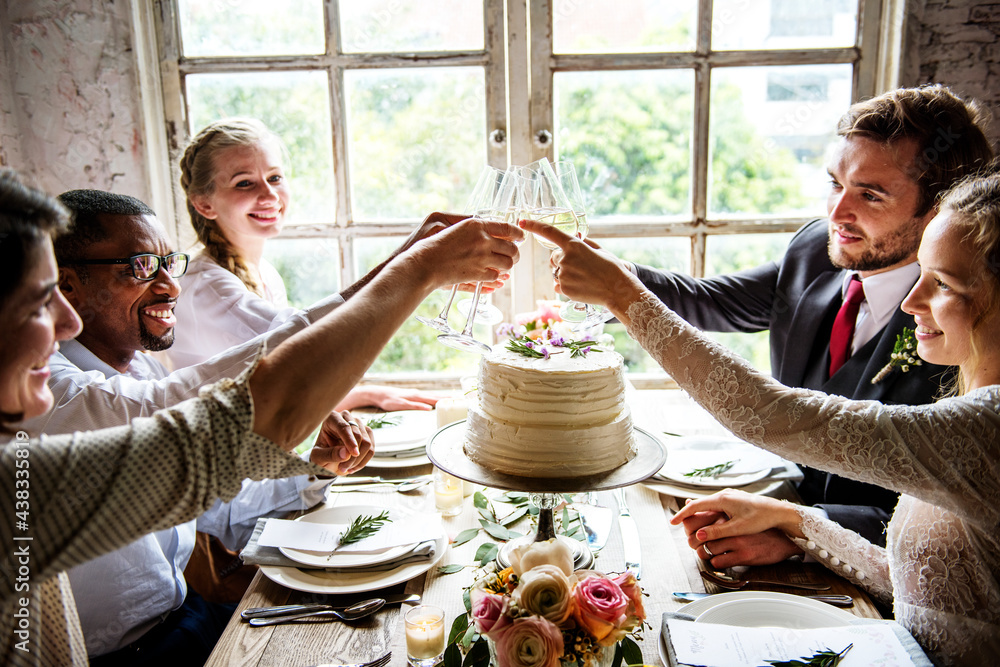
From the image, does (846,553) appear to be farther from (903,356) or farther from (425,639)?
(425,639)

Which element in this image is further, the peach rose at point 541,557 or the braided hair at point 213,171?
the braided hair at point 213,171

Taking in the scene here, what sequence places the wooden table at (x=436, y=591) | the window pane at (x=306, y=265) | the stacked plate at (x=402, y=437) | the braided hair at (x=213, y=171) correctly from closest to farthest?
the wooden table at (x=436, y=591)
the stacked plate at (x=402, y=437)
the braided hair at (x=213, y=171)
the window pane at (x=306, y=265)

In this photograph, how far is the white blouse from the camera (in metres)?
1.06

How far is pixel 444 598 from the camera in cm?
127

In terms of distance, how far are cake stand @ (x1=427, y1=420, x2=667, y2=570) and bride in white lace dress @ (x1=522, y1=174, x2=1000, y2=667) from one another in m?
0.16

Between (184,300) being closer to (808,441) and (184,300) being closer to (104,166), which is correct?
(104,166)

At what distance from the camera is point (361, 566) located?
1319 mm

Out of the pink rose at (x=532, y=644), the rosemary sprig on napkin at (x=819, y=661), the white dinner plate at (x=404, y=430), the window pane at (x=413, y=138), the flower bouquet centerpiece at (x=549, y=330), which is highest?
the window pane at (x=413, y=138)

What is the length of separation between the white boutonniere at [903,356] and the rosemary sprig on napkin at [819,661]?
96cm

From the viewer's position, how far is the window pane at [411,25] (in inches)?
102

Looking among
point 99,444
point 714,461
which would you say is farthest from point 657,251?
point 99,444

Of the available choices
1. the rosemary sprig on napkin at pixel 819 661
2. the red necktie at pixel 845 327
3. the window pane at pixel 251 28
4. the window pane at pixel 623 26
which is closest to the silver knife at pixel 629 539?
the rosemary sprig on napkin at pixel 819 661

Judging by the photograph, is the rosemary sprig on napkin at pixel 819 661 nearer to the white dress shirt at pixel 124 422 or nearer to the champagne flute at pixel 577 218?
the champagne flute at pixel 577 218

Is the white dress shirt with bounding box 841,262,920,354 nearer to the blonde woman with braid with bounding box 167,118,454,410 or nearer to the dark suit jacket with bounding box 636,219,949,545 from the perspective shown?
the dark suit jacket with bounding box 636,219,949,545
